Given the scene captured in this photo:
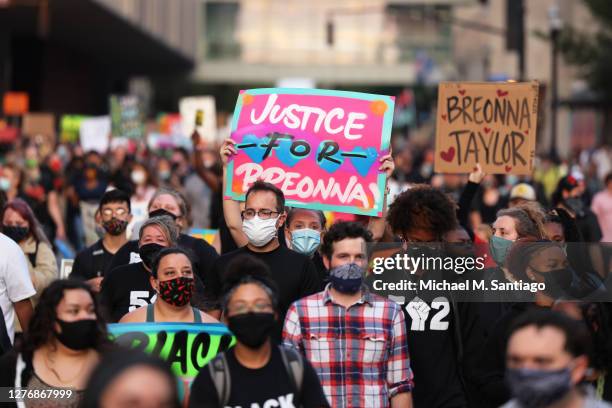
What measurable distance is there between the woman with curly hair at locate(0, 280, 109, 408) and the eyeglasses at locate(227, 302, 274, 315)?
21.5 inches

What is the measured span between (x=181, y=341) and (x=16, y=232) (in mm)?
3578

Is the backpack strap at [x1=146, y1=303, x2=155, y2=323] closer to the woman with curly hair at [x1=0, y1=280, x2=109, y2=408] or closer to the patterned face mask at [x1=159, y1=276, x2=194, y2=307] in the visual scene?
the patterned face mask at [x1=159, y1=276, x2=194, y2=307]

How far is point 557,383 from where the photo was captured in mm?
4426

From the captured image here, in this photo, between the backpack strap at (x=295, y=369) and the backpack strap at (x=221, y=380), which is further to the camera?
the backpack strap at (x=295, y=369)

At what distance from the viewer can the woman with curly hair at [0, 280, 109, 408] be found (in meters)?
5.61

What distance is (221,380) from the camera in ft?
17.5

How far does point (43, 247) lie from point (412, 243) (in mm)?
3370

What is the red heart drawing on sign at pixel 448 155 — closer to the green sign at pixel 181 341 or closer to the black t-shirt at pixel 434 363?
the black t-shirt at pixel 434 363

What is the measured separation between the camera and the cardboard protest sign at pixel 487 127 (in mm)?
10328

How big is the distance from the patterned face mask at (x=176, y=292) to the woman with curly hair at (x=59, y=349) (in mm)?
891

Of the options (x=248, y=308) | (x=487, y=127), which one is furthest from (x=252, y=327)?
(x=487, y=127)

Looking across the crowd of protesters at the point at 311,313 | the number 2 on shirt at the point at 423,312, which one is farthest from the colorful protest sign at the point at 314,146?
the number 2 on shirt at the point at 423,312

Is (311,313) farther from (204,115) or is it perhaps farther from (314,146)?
(204,115)

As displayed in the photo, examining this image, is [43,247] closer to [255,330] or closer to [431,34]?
[255,330]
